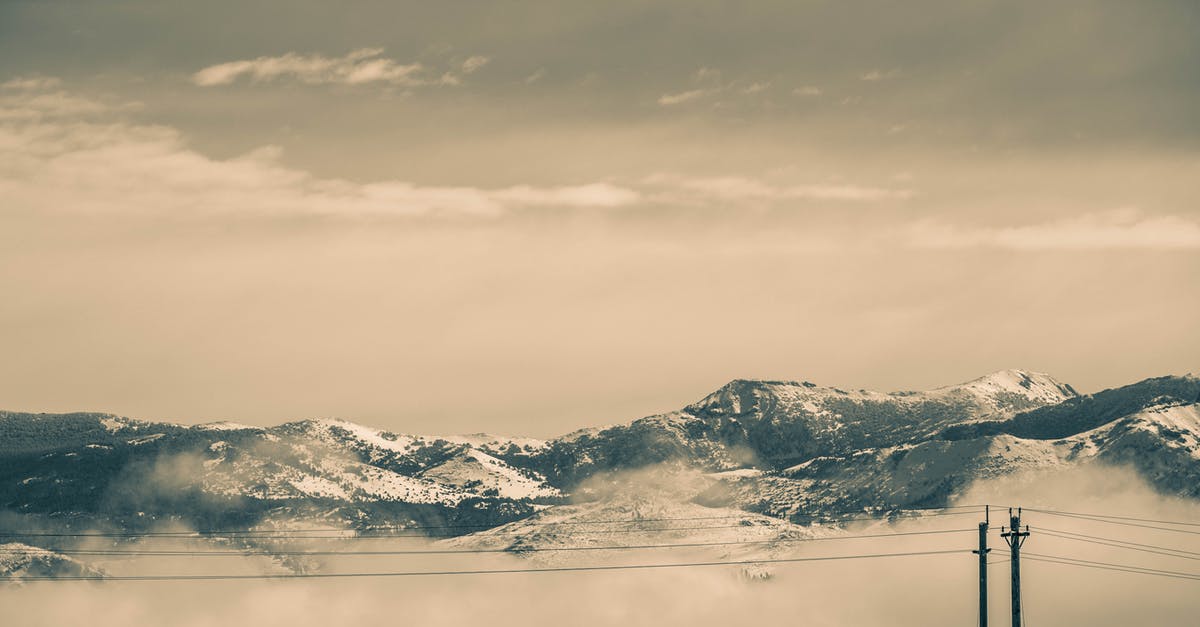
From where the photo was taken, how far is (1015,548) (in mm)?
124562

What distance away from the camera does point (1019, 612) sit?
124 metres

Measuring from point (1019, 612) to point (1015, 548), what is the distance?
5027mm
